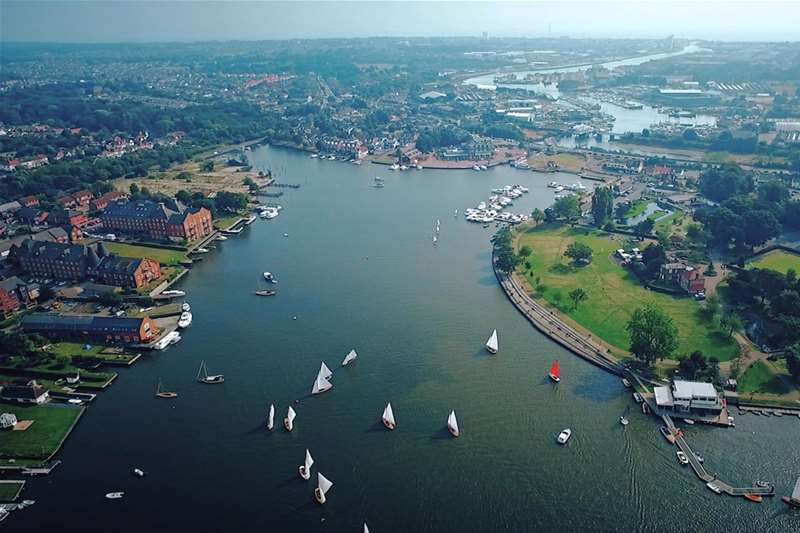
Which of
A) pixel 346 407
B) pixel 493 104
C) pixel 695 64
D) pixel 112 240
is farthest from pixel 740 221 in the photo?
pixel 695 64

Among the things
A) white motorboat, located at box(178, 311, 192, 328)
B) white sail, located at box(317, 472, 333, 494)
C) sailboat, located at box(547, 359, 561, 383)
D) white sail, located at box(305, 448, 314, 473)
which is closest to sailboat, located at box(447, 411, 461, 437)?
white sail, located at box(317, 472, 333, 494)

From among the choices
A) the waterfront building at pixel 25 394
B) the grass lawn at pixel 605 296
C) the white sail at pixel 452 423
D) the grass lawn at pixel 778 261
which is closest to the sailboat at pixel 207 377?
the waterfront building at pixel 25 394

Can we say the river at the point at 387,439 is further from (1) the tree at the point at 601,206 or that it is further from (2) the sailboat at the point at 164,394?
(1) the tree at the point at 601,206

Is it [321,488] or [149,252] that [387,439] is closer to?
[321,488]

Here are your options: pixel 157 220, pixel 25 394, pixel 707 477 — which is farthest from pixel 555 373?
pixel 157 220

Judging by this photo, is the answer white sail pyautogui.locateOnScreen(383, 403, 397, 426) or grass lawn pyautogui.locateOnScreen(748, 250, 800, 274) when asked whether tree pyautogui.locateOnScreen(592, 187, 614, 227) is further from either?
white sail pyautogui.locateOnScreen(383, 403, 397, 426)
